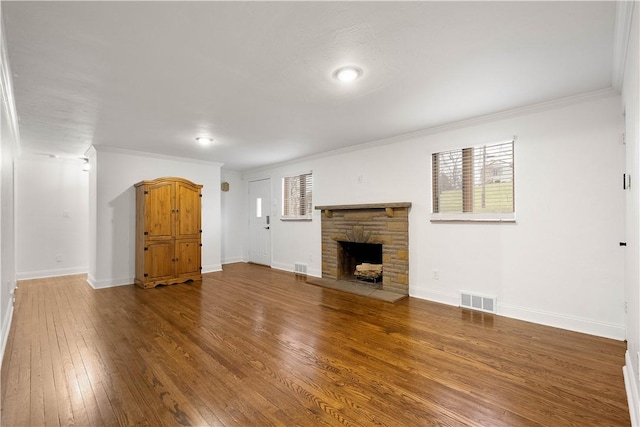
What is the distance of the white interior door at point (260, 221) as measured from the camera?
7.12 metres

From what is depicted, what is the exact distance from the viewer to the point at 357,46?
2150 mm

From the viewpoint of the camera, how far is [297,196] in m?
6.41

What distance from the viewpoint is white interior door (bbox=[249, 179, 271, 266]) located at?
712cm

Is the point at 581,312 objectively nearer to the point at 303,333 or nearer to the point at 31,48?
the point at 303,333

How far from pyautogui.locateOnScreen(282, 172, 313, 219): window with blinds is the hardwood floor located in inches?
104

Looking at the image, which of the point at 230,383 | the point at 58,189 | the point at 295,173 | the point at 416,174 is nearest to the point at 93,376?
the point at 230,383

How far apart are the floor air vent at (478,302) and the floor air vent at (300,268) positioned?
→ 3.07 m

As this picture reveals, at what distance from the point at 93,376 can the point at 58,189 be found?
552 centimetres

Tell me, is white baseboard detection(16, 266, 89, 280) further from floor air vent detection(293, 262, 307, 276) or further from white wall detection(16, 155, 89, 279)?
floor air vent detection(293, 262, 307, 276)

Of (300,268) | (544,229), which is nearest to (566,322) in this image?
(544,229)

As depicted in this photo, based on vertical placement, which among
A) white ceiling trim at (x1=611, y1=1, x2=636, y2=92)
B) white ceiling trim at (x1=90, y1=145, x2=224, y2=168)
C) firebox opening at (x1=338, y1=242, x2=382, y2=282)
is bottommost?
firebox opening at (x1=338, y1=242, x2=382, y2=282)

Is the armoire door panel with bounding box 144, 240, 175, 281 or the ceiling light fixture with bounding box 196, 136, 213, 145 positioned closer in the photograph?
the ceiling light fixture with bounding box 196, 136, 213, 145

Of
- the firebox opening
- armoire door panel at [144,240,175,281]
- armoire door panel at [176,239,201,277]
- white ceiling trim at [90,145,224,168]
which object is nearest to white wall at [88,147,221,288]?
white ceiling trim at [90,145,224,168]

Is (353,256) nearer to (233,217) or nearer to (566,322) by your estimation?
(566,322)
